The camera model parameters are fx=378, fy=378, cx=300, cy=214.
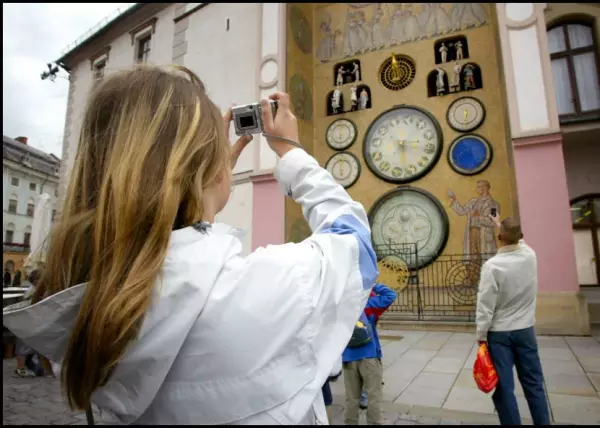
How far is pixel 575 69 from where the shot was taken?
10.3 metres

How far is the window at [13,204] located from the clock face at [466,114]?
26339 millimetres

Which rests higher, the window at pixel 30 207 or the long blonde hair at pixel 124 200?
the window at pixel 30 207

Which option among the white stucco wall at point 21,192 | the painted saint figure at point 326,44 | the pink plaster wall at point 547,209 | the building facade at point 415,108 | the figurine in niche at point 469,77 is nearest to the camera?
the pink plaster wall at point 547,209

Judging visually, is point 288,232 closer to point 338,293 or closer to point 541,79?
point 541,79

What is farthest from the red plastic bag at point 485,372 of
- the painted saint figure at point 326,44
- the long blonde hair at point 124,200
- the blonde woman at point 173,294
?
the painted saint figure at point 326,44

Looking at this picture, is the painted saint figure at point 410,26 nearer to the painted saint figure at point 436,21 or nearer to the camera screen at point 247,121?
the painted saint figure at point 436,21

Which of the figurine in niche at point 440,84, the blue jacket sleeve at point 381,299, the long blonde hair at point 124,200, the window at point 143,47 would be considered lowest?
the blue jacket sleeve at point 381,299

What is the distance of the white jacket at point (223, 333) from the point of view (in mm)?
643

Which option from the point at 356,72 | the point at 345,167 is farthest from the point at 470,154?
the point at 356,72

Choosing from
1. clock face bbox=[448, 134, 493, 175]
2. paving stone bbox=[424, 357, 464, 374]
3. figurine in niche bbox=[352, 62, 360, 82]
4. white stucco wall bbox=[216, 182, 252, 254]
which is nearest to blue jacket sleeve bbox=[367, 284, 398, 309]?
paving stone bbox=[424, 357, 464, 374]

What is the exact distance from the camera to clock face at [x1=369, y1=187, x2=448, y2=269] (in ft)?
31.9

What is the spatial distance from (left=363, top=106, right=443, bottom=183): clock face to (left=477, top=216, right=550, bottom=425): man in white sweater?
7.38 meters

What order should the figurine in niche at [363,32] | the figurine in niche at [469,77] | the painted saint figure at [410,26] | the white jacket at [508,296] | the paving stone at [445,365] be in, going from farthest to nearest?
the figurine in niche at [363,32] → the painted saint figure at [410,26] → the figurine in niche at [469,77] → the paving stone at [445,365] → the white jacket at [508,296]

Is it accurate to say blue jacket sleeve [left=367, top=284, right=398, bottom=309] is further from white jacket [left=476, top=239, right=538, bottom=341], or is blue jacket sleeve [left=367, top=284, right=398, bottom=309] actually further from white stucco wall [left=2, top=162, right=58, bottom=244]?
white stucco wall [left=2, top=162, right=58, bottom=244]
